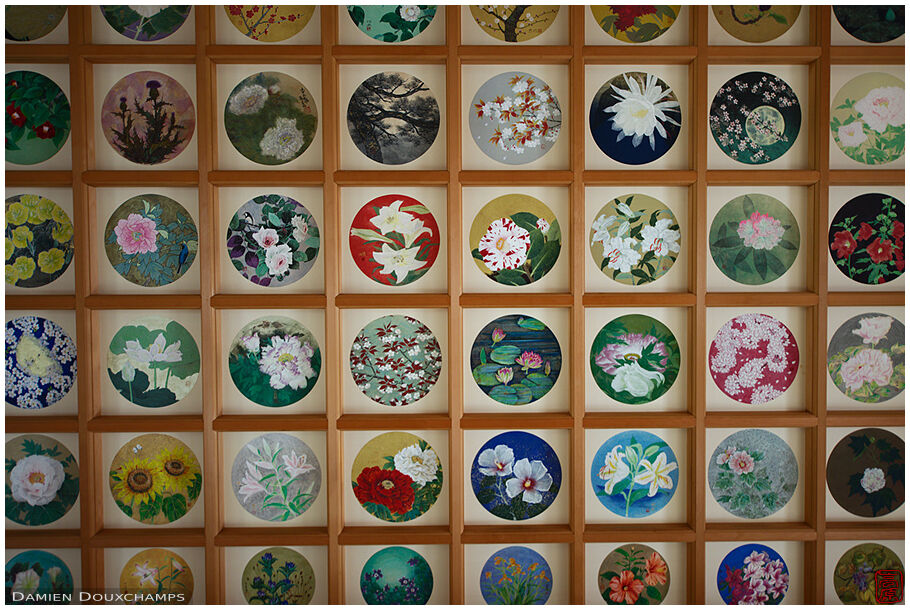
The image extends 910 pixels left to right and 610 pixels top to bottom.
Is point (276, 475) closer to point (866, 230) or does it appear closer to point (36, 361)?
point (36, 361)

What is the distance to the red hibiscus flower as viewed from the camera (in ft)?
6.44

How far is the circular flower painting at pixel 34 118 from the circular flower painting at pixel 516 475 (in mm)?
1764

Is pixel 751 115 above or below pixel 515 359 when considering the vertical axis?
above

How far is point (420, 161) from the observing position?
6.31 feet

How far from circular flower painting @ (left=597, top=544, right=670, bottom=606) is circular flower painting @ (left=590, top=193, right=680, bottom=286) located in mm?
936

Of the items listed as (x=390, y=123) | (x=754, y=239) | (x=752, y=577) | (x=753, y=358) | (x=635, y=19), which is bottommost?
(x=752, y=577)

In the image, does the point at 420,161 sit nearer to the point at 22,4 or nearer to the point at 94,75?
the point at 94,75

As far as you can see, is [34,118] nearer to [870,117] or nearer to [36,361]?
[36,361]

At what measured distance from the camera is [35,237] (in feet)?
6.32

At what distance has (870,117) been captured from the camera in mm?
1948

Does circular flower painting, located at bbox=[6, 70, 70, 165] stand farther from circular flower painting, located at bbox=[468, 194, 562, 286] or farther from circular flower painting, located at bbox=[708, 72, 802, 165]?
circular flower painting, located at bbox=[708, 72, 802, 165]

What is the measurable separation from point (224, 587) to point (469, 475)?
91 centimetres

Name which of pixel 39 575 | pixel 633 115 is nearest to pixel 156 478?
pixel 39 575

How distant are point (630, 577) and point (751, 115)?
5.28 feet
